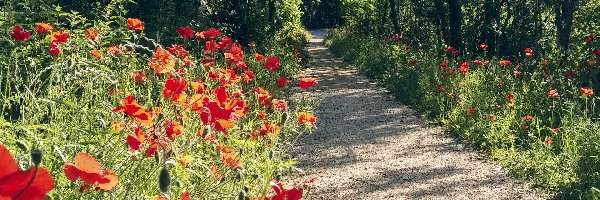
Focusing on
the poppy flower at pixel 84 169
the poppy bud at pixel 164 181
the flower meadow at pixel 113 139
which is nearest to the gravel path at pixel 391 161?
the flower meadow at pixel 113 139

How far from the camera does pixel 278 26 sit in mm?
16578

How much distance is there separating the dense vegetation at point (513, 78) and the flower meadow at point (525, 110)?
0.01 meters

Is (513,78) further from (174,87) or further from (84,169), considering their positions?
(84,169)

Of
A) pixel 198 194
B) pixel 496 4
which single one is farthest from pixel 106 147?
pixel 496 4

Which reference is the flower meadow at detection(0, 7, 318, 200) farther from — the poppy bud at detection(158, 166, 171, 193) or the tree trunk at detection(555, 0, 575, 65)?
the tree trunk at detection(555, 0, 575, 65)

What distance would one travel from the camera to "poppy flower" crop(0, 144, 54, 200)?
74cm

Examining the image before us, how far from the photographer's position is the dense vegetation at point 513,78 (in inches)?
201

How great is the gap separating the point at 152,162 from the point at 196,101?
38 centimetres

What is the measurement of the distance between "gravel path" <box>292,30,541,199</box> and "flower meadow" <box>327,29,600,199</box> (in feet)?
0.75

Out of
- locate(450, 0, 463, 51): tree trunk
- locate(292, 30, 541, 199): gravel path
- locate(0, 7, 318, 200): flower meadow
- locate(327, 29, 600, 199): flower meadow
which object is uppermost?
locate(0, 7, 318, 200): flower meadow

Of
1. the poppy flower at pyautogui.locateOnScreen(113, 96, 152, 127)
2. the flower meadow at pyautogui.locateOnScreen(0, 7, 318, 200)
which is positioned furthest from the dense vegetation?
the poppy flower at pyautogui.locateOnScreen(113, 96, 152, 127)

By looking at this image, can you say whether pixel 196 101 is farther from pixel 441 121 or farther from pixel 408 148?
pixel 441 121

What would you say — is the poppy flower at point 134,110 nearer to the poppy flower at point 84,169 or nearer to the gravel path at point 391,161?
the poppy flower at point 84,169

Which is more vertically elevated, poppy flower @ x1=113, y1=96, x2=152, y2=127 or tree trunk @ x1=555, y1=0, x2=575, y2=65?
poppy flower @ x1=113, y1=96, x2=152, y2=127
